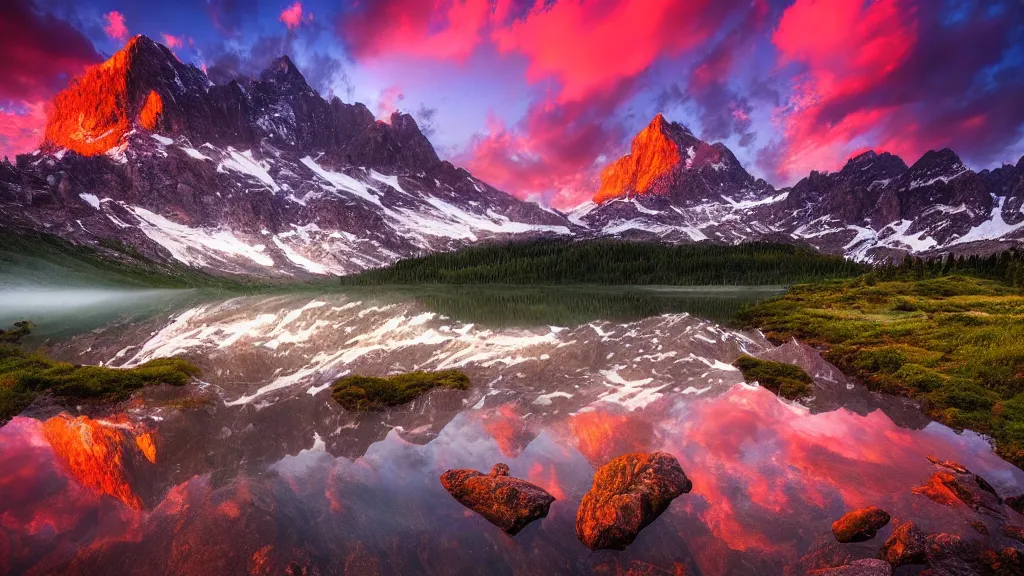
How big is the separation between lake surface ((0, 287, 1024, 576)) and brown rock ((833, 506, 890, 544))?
0.52ft

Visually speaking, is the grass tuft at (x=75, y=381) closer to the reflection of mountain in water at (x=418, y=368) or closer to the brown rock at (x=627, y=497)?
the reflection of mountain in water at (x=418, y=368)

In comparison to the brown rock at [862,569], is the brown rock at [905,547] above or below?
above

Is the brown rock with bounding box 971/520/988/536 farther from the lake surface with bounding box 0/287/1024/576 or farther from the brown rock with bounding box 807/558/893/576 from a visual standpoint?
the brown rock with bounding box 807/558/893/576

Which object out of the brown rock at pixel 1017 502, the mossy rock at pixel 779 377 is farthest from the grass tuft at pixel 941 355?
the brown rock at pixel 1017 502

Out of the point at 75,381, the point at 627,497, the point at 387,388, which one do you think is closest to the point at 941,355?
the point at 627,497

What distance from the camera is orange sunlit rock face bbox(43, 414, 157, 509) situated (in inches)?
360

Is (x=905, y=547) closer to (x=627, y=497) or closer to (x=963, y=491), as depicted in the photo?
(x=963, y=491)

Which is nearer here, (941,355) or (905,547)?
(905,547)

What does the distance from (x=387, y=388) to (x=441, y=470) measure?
634 centimetres

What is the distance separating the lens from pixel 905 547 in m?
6.99

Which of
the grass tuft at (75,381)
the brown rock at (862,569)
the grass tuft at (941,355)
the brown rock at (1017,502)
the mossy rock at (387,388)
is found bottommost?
the grass tuft at (75,381)

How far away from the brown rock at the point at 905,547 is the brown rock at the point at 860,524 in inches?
10.9

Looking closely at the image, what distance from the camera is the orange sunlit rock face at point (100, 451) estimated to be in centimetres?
915

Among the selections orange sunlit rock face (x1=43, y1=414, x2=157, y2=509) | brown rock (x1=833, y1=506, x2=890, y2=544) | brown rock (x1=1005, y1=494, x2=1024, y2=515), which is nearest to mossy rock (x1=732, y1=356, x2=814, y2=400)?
brown rock (x1=1005, y1=494, x2=1024, y2=515)
